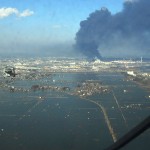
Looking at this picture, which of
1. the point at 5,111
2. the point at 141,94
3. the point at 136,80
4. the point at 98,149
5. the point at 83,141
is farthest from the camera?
the point at 136,80

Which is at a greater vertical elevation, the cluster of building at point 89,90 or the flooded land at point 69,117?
the cluster of building at point 89,90

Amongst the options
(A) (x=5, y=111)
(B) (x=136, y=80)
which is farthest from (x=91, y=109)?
A: (B) (x=136, y=80)

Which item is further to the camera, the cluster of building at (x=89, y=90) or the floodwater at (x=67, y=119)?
the cluster of building at (x=89, y=90)

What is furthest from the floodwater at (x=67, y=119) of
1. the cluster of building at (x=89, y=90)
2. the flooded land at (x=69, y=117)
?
the cluster of building at (x=89, y=90)

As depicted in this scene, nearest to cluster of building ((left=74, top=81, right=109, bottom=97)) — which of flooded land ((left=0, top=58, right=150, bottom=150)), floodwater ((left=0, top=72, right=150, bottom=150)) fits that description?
flooded land ((left=0, top=58, right=150, bottom=150))

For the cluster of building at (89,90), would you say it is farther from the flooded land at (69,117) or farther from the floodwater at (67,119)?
the floodwater at (67,119)

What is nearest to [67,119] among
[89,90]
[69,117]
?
[69,117]

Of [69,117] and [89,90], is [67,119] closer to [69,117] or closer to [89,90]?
[69,117]

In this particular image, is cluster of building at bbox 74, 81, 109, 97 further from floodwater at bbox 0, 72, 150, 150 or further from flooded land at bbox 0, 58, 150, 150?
floodwater at bbox 0, 72, 150, 150

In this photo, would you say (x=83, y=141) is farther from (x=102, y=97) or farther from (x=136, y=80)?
(x=136, y=80)
